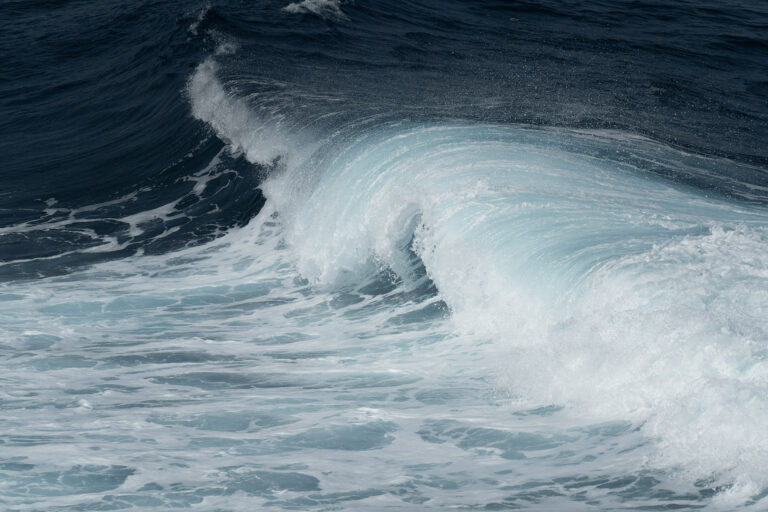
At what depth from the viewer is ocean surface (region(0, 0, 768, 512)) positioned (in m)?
6.37

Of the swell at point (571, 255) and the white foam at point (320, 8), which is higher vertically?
the white foam at point (320, 8)

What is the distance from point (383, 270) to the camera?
10125 millimetres

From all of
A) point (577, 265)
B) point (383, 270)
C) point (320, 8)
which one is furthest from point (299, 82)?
point (577, 265)

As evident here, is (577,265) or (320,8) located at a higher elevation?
(320,8)

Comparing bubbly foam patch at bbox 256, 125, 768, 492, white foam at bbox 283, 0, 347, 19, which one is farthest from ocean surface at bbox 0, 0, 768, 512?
white foam at bbox 283, 0, 347, 19

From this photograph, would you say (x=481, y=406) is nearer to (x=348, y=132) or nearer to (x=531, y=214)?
(x=531, y=214)

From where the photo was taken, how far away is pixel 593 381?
23.2 feet

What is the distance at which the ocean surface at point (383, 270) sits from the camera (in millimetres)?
6371

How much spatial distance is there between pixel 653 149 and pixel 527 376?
6.19m

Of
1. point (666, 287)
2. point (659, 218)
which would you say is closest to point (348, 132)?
point (659, 218)

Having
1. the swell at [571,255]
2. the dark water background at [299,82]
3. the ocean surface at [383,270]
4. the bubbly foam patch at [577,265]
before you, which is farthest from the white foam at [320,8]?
the bubbly foam patch at [577,265]

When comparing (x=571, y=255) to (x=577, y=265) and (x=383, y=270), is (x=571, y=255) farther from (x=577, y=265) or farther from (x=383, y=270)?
(x=383, y=270)

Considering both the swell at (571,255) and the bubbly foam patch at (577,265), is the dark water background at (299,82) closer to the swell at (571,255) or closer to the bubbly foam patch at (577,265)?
the swell at (571,255)

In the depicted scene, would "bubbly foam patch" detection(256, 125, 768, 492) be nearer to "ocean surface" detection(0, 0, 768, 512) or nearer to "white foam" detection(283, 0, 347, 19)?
"ocean surface" detection(0, 0, 768, 512)
